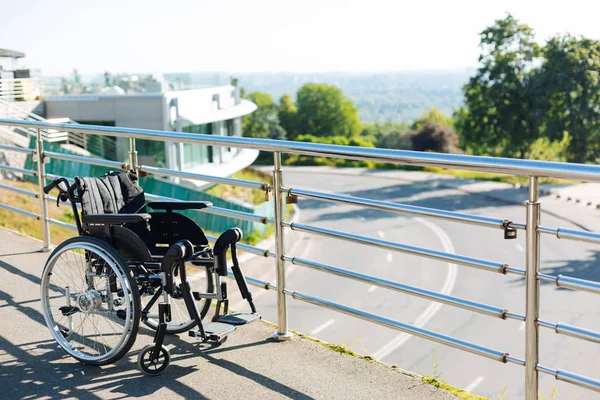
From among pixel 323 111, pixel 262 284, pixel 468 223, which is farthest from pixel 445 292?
pixel 323 111

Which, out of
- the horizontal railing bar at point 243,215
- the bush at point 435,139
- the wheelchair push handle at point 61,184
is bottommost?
the bush at point 435,139

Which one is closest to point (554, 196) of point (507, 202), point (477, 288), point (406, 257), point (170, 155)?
point (507, 202)

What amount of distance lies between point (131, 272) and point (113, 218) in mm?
280

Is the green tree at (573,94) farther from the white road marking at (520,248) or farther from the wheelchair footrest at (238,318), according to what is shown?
the wheelchair footrest at (238,318)

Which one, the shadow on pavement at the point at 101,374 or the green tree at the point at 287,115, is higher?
the shadow on pavement at the point at 101,374

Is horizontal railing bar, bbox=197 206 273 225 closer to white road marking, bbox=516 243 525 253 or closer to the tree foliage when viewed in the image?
white road marking, bbox=516 243 525 253

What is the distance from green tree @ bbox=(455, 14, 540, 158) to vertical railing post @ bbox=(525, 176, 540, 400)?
4945cm

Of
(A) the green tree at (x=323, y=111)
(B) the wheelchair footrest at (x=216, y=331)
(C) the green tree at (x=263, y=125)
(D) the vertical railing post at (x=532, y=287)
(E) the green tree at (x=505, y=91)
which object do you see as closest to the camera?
(D) the vertical railing post at (x=532, y=287)

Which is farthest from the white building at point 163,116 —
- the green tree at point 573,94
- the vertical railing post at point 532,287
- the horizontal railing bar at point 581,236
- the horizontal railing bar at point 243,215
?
the horizontal railing bar at point 581,236

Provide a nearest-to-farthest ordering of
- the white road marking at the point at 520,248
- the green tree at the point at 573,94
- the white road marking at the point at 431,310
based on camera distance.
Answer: the white road marking at the point at 431,310 → the white road marking at the point at 520,248 → the green tree at the point at 573,94

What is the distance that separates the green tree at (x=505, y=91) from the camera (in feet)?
166

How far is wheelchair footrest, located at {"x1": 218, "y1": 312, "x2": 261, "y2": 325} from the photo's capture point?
12.7ft

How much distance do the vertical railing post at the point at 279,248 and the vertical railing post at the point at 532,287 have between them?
4.74 feet

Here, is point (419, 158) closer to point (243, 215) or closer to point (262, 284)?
point (243, 215)
